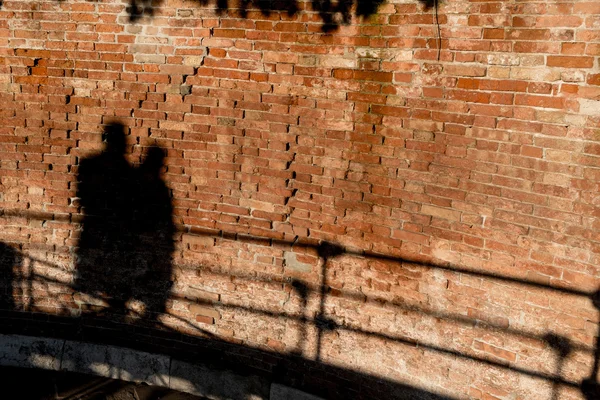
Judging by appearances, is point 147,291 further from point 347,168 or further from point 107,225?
point 347,168

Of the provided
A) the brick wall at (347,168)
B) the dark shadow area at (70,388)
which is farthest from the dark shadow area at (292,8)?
the dark shadow area at (70,388)

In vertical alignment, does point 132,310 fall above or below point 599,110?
below

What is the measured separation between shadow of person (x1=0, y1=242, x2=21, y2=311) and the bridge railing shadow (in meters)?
0.01

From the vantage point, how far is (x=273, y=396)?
5.21 m

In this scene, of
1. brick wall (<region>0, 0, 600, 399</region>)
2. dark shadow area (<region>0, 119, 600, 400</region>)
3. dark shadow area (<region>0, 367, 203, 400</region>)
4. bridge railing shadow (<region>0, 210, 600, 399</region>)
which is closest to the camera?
brick wall (<region>0, 0, 600, 399</region>)

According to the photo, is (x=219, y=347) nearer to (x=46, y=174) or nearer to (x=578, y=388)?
(x=46, y=174)

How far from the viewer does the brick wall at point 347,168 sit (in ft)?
12.5

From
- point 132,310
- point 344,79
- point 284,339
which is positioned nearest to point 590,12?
point 344,79

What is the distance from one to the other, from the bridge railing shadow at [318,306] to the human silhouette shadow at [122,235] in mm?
129

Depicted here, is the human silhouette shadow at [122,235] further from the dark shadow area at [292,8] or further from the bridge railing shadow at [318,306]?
the dark shadow area at [292,8]

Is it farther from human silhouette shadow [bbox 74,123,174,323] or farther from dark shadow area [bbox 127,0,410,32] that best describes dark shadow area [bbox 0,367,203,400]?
dark shadow area [bbox 127,0,410,32]

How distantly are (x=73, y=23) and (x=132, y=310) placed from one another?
2.88m

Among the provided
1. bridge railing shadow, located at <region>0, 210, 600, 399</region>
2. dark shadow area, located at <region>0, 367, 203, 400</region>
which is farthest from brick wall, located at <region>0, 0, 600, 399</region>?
dark shadow area, located at <region>0, 367, 203, 400</region>

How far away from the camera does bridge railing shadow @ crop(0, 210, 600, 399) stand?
3971mm
